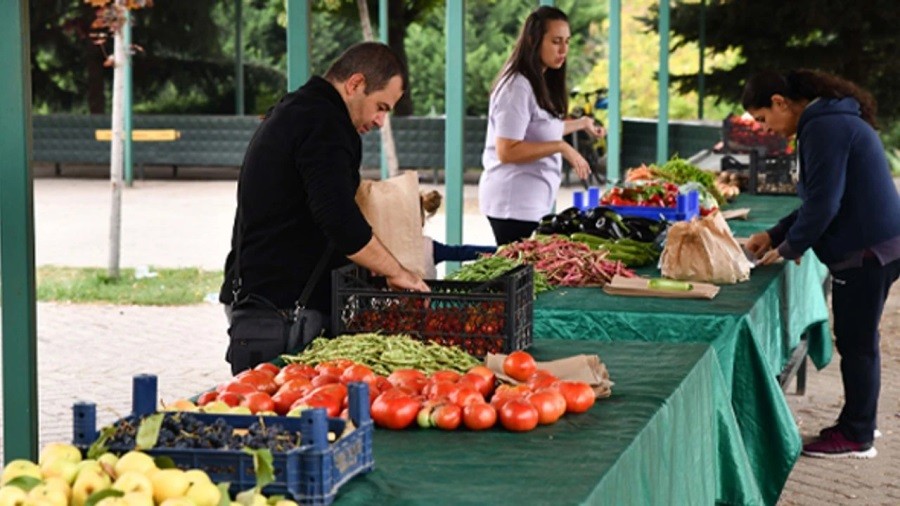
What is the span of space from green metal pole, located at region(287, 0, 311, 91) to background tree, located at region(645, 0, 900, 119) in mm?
18462

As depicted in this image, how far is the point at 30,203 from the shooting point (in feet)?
15.0

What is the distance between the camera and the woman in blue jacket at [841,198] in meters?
6.46

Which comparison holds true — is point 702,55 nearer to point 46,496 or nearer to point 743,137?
point 743,137

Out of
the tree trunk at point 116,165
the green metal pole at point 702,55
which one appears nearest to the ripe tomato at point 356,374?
the tree trunk at point 116,165

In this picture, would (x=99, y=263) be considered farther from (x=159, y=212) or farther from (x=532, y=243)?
(x=532, y=243)

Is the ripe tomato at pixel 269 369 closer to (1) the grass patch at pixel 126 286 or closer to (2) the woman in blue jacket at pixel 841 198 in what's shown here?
(2) the woman in blue jacket at pixel 841 198

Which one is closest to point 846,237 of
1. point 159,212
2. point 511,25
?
point 159,212

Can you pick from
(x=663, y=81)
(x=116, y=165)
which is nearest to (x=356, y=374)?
(x=116, y=165)

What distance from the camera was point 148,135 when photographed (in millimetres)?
25406

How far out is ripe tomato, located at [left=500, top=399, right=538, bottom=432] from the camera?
351 centimetres

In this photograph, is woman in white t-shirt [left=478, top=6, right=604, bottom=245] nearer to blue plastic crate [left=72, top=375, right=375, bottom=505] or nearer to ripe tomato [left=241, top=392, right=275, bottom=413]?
ripe tomato [left=241, top=392, right=275, bottom=413]

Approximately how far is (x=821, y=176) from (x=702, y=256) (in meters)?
0.71

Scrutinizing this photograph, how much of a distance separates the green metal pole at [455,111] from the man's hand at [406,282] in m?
4.08

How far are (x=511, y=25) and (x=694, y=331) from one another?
1258 inches
